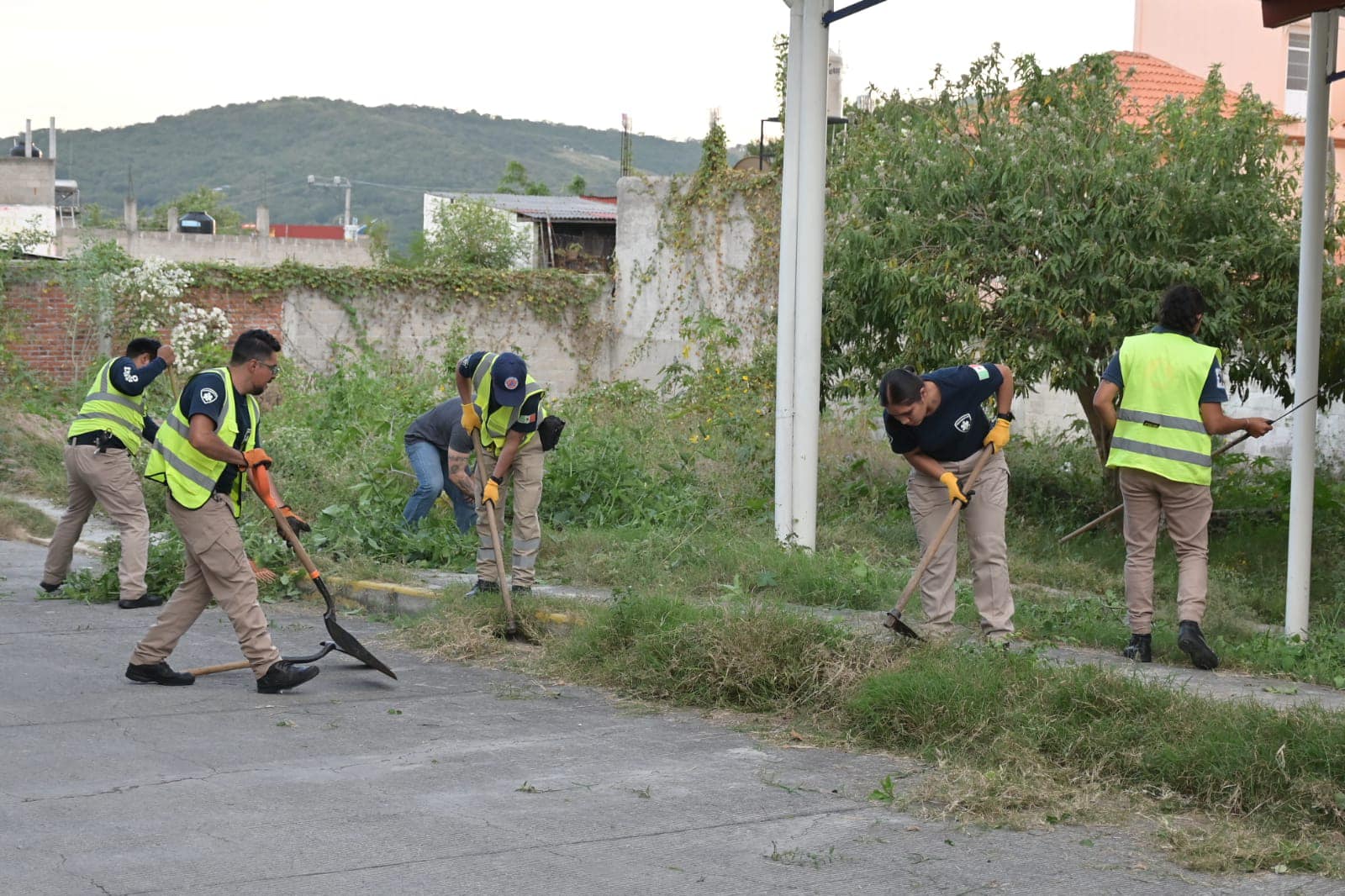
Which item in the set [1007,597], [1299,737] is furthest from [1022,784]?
[1007,597]

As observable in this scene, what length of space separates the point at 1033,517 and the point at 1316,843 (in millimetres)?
8050

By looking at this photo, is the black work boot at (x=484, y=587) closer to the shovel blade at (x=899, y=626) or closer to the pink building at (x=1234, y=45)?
the shovel blade at (x=899, y=626)

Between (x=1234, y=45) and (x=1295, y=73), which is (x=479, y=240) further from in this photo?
(x=1295, y=73)

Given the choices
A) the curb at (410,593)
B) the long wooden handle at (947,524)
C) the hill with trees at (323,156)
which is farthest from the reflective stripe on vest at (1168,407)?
the hill with trees at (323,156)

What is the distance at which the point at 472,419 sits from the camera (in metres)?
9.22

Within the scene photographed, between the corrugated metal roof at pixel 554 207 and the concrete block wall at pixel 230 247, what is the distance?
5222 millimetres

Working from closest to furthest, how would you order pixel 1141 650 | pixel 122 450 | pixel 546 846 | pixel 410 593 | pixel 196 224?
pixel 546 846 < pixel 1141 650 < pixel 410 593 < pixel 122 450 < pixel 196 224

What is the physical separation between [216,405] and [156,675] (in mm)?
1493

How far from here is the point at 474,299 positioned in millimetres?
23875

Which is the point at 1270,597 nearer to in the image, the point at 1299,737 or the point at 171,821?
the point at 1299,737

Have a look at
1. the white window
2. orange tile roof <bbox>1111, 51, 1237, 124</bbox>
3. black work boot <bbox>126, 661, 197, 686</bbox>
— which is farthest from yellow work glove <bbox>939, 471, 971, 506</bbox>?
the white window

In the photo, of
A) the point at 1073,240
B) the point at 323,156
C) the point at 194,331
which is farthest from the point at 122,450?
the point at 323,156

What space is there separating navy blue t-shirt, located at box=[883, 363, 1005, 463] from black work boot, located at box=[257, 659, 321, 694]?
3212 mm

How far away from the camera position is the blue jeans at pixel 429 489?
444 inches
